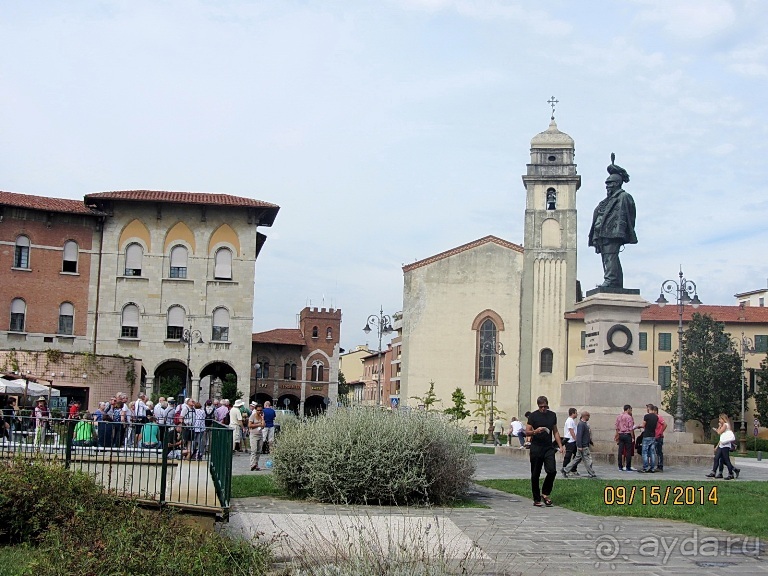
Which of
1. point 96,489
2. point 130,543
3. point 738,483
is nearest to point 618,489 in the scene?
point 738,483

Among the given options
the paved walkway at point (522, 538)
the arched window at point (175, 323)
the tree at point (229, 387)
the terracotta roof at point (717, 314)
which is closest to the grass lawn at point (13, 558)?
the paved walkway at point (522, 538)

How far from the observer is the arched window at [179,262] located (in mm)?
49656

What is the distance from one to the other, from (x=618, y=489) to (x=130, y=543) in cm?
949

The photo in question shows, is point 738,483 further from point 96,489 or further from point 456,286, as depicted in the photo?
point 456,286

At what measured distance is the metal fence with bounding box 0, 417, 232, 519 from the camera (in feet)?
32.1

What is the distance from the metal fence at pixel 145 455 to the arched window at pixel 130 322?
126 ft

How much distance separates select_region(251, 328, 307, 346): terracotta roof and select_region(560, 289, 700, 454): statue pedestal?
53862mm

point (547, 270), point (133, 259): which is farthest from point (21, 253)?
point (547, 270)

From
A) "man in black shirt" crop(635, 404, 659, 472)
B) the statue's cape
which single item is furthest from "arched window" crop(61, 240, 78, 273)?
"man in black shirt" crop(635, 404, 659, 472)

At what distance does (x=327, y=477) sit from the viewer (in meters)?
12.2

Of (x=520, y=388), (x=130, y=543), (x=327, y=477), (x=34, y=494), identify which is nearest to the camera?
(x=130, y=543)

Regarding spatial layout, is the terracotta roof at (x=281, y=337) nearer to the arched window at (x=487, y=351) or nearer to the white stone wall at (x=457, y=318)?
the white stone wall at (x=457, y=318)

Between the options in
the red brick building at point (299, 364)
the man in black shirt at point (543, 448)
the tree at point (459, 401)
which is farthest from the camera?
the red brick building at point (299, 364)
